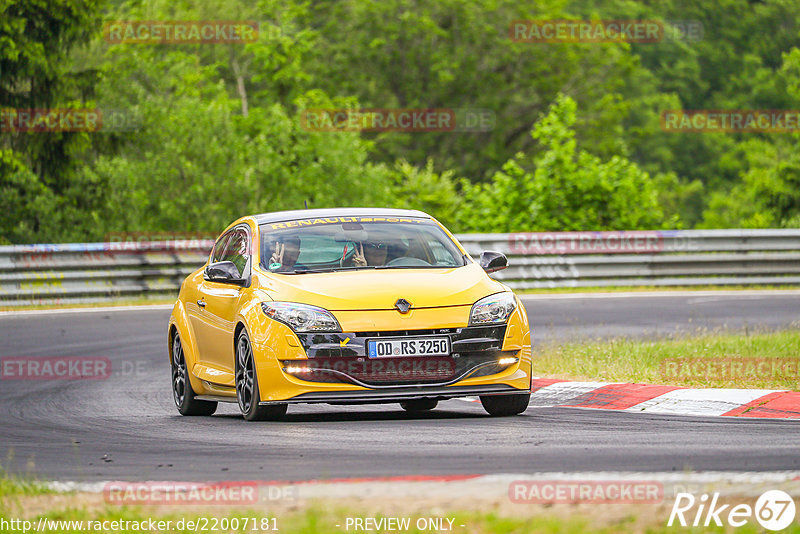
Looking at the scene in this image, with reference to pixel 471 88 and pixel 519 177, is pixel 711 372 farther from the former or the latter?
pixel 471 88

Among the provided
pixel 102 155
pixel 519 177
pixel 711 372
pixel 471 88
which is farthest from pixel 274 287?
pixel 471 88

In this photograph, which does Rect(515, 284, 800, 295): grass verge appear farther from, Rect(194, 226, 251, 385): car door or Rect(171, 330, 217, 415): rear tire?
Rect(194, 226, 251, 385): car door

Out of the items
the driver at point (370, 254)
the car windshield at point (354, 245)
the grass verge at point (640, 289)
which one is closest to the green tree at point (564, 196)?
the grass verge at point (640, 289)

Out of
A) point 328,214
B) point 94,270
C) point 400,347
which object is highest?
point 328,214

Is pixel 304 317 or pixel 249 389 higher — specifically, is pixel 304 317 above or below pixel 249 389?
above

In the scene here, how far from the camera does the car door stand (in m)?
10.2

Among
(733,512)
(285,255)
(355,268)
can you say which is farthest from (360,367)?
(733,512)

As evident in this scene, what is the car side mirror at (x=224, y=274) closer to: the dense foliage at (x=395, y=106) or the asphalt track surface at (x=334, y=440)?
the asphalt track surface at (x=334, y=440)

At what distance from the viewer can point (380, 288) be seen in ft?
30.9

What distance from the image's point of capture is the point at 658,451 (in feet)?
25.0

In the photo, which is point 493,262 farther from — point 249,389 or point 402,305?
point 249,389

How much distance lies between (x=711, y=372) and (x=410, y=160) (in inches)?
2047

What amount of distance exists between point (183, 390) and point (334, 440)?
9.87ft

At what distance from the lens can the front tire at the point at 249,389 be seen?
31.2 ft
